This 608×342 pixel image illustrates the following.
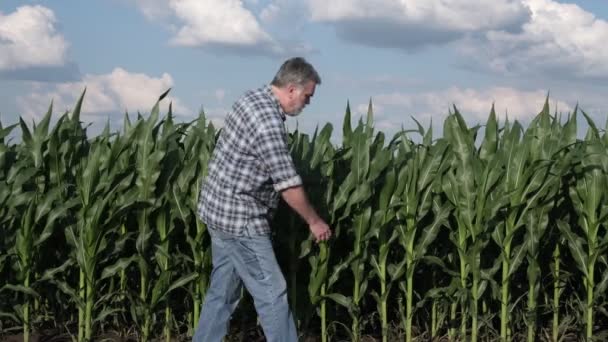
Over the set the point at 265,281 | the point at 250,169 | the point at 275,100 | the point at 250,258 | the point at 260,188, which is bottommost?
the point at 265,281

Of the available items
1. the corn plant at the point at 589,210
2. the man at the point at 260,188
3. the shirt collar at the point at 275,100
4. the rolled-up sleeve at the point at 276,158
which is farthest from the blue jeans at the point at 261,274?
the corn plant at the point at 589,210

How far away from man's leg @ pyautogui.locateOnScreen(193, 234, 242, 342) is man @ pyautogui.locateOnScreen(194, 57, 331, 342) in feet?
0.20

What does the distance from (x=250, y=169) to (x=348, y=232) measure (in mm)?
1468

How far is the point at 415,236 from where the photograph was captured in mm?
6453

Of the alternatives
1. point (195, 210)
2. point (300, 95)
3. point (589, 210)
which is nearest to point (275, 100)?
point (300, 95)

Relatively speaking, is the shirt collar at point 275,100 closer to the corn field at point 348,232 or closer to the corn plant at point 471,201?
the corn field at point 348,232

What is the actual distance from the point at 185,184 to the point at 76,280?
139 centimetres

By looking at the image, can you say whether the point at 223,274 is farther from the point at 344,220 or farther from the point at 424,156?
the point at 424,156

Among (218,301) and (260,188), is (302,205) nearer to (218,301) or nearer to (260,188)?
(260,188)

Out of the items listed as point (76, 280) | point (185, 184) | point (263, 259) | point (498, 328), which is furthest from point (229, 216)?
point (498, 328)

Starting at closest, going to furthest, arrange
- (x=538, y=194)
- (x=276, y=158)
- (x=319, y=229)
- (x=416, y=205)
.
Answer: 1. (x=276, y=158)
2. (x=319, y=229)
3. (x=538, y=194)
4. (x=416, y=205)

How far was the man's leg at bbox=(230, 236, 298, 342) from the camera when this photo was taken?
16.2 ft

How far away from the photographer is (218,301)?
527 centimetres

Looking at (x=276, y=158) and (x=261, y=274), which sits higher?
(x=276, y=158)
